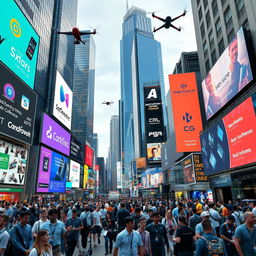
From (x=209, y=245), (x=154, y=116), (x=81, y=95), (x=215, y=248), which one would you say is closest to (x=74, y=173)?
(x=154, y=116)

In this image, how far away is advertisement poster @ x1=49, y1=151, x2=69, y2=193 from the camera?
40138 millimetres

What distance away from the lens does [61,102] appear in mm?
42000

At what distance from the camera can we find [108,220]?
1043 cm

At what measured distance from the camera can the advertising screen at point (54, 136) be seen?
3719 cm

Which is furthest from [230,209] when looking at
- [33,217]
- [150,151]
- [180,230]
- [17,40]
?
[150,151]

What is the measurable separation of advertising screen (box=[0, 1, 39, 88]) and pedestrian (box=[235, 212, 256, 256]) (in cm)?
2627

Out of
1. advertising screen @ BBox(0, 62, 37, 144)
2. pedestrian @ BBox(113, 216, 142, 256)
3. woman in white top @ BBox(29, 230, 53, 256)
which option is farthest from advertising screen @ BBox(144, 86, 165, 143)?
woman in white top @ BBox(29, 230, 53, 256)

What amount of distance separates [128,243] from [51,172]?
38497mm

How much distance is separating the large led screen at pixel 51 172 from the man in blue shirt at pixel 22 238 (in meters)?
31.7

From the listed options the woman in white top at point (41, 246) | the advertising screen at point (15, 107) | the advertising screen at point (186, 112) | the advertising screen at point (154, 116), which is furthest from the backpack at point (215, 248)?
the advertising screen at point (154, 116)

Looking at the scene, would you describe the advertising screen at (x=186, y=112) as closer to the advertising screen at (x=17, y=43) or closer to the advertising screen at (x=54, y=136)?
the advertising screen at (x=17, y=43)

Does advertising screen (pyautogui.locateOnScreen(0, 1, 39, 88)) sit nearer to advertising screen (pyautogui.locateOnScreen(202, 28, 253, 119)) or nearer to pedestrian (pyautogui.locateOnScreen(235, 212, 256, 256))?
advertising screen (pyautogui.locateOnScreen(202, 28, 253, 119))

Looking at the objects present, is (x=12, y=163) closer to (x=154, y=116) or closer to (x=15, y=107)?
(x=15, y=107)

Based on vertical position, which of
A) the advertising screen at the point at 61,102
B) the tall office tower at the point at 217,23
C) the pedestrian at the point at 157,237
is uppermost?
the tall office tower at the point at 217,23
